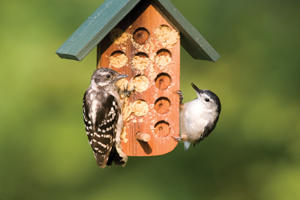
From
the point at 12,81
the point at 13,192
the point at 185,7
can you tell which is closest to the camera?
the point at 12,81

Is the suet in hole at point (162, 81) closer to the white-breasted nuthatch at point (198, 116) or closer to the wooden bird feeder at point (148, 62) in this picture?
the wooden bird feeder at point (148, 62)

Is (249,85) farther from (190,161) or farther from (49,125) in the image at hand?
(49,125)

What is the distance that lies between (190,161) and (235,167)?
34.4 inches

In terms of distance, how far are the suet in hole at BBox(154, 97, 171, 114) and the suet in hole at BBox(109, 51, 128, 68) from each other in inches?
23.1

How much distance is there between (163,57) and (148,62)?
19 cm

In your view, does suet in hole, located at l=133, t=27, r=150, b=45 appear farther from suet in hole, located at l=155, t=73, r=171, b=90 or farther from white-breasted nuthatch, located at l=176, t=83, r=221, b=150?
white-breasted nuthatch, located at l=176, t=83, r=221, b=150

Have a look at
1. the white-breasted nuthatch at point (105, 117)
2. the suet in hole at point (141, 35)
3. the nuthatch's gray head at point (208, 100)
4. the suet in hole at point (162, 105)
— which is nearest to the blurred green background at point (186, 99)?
the nuthatch's gray head at point (208, 100)

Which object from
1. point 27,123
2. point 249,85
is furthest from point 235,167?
point 27,123

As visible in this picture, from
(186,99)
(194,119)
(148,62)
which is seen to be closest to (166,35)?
(148,62)

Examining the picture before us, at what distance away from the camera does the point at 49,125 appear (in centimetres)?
895

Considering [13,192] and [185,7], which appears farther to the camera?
[185,7]

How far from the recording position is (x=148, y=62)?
606 cm

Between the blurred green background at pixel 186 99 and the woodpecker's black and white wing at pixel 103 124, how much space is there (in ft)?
8.97

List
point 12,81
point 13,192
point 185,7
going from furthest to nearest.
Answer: point 185,7 < point 13,192 < point 12,81
